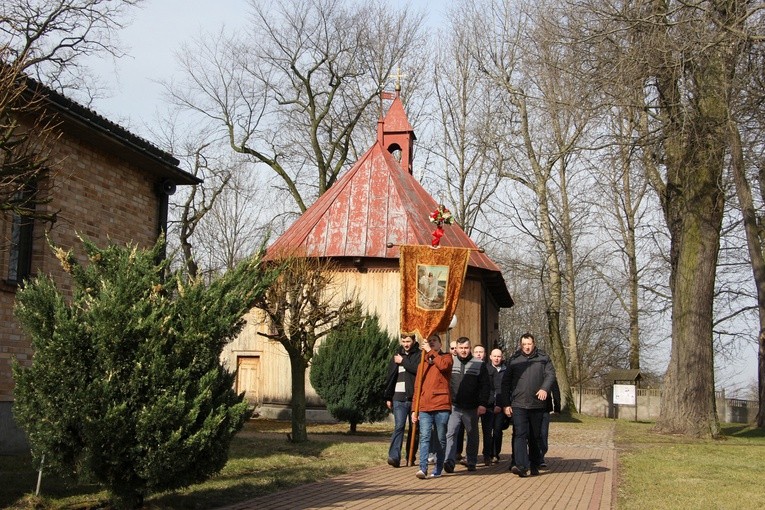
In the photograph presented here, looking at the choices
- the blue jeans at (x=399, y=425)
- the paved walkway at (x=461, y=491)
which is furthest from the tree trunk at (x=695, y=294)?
the blue jeans at (x=399, y=425)

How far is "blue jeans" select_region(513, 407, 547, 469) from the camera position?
12219mm

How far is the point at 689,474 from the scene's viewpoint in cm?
1244

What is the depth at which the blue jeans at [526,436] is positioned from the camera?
12.2 metres

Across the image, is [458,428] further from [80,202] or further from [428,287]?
[80,202]

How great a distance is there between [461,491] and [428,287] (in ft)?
11.4

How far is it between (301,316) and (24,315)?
8.04 metres

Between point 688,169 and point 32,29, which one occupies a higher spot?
point 32,29

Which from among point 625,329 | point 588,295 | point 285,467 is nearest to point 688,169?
point 285,467

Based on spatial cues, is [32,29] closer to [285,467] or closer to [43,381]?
[285,467]

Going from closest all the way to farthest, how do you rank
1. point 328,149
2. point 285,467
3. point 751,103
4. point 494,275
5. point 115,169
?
point 285,467 < point 115,169 < point 751,103 < point 494,275 < point 328,149

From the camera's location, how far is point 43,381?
26.0 feet

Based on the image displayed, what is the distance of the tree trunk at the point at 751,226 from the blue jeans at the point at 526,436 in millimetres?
7635

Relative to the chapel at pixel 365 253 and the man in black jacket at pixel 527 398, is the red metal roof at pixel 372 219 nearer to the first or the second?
the chapel at pixel 365 253

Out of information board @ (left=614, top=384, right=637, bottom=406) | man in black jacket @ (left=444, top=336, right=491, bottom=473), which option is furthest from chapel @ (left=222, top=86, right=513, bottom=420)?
man in black jacket @ (left=444, top=336, right=491, bottom=473)
